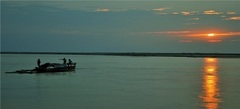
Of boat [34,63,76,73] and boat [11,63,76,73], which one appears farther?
boat [34,63,76,73]

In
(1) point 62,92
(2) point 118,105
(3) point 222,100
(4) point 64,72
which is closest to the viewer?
(2) point 118,105

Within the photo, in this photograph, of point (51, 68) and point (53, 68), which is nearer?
point (51, 68)

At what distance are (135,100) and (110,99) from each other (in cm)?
113

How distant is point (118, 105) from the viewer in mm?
15359

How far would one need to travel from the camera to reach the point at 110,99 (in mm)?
16969

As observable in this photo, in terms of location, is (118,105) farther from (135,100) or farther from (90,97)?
(90,97)

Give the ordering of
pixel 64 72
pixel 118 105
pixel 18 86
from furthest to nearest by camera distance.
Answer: pixel 64 72, pixel 18 86, pixel 118 105

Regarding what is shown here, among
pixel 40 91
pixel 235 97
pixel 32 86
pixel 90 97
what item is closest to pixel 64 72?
pixel 32 86

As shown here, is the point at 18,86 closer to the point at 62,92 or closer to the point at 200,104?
the point at 62,92

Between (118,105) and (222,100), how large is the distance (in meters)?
4.63

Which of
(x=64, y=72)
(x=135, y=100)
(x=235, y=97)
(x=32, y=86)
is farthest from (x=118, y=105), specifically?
(x=64, y=72)

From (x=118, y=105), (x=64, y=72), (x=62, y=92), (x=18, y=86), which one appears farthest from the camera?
(x=64, y=72)

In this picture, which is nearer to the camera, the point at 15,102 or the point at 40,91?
the point at 15,102

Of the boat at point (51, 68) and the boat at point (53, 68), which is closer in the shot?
the boat at point (51, 68)
